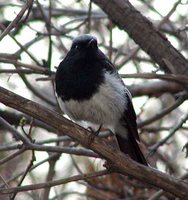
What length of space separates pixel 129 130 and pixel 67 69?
0.80 meters

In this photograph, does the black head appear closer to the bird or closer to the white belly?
the bird

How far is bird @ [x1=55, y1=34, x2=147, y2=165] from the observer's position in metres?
4.40

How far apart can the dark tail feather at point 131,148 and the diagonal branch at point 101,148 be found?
956 millimetres

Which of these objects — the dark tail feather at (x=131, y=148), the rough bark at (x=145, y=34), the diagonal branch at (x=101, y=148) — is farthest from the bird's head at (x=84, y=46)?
the diagonal branch at (x=101, y=148)

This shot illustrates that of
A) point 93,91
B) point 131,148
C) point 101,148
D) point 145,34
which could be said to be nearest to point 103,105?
point 93,91

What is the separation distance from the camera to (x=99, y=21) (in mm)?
6777

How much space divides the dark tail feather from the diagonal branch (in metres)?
0.96

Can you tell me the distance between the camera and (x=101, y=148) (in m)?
3.63

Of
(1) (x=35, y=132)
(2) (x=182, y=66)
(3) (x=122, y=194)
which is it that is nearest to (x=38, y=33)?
(2) (x=182, y=66)

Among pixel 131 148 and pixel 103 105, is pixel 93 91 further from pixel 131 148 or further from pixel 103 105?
pixel 131 148

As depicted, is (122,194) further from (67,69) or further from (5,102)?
(5,102)

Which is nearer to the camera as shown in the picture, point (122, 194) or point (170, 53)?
point (170, 53)

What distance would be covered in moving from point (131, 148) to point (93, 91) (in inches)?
27.5

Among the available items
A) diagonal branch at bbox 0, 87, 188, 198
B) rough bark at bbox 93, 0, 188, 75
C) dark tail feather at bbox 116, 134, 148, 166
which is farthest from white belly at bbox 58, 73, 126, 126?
diagonal branch at bbox 0, 87, 188, 198
